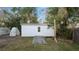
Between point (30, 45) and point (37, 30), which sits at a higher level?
point (37, 30)

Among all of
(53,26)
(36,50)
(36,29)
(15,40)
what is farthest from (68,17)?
(15,40)

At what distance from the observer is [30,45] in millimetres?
2529

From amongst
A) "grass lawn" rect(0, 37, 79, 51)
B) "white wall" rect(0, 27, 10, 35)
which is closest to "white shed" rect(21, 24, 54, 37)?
"grass lawn" rect(0, 37, 79, 51)

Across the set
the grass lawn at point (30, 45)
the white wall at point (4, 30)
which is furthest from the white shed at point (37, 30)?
the white wall at point (4, 30)

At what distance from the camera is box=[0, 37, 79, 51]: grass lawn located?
99.5 inches

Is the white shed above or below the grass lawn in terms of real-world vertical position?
above

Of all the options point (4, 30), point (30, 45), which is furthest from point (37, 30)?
point (4, 30)

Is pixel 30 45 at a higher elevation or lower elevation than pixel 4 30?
lower

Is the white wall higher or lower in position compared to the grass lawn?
higher

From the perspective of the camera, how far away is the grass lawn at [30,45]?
2.53 m

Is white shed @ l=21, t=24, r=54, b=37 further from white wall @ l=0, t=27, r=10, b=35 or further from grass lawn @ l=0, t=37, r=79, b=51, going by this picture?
white wall @ l=0, t=27, r=10, b=35

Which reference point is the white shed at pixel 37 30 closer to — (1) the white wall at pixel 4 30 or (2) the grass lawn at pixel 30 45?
(2) the grass lawn at pixel 30 45

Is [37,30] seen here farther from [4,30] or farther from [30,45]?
[4,30]
